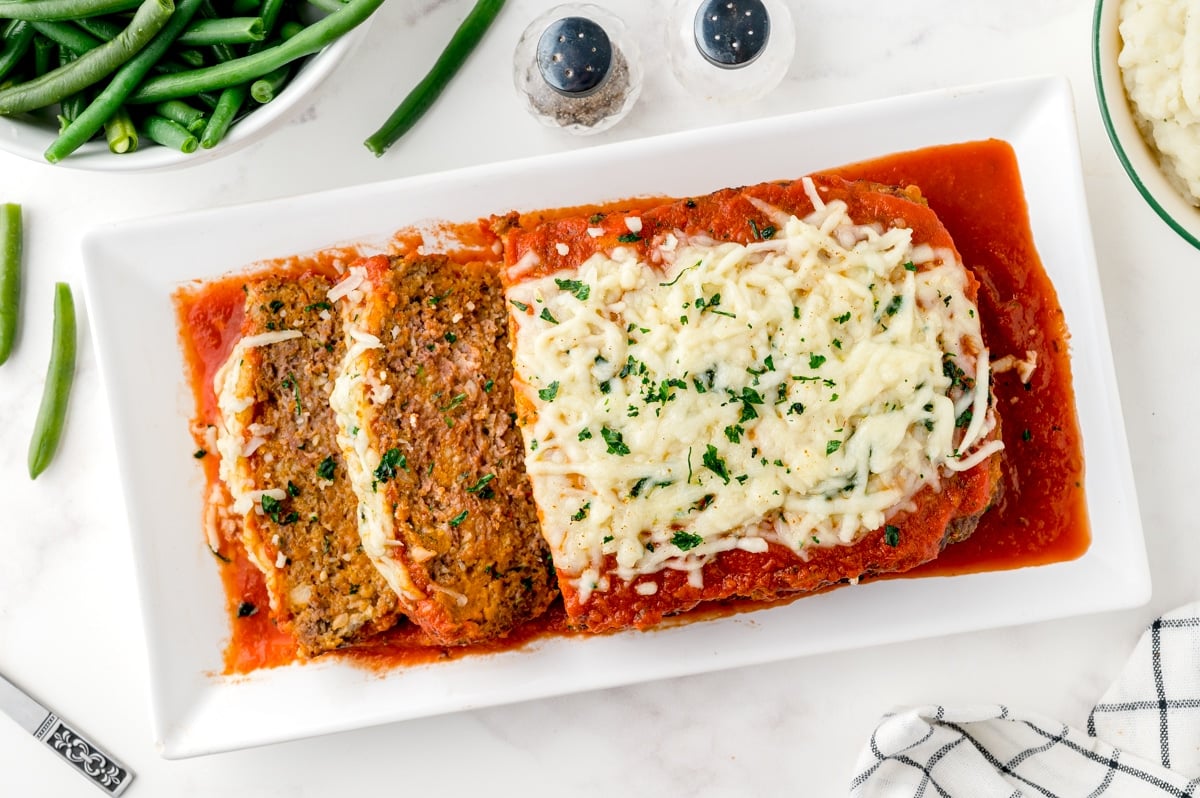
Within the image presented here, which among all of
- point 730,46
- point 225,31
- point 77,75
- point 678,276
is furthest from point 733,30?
point 77,75

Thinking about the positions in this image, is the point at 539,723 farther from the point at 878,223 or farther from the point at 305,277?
the point at 878,223

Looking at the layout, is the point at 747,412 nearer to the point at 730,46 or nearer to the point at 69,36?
the point at 730,46

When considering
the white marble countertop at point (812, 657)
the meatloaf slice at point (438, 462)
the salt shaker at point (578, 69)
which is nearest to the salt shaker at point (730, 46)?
the white marble countertop at point (812, 657)

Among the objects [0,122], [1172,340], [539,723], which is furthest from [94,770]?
[1172,340]

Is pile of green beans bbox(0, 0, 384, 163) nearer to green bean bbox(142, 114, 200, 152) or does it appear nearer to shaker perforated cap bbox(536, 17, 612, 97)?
green bean bbox(142, 114, 200, 152)

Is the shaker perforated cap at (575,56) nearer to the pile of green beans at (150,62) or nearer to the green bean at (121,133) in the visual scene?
the pile of green beans at (150,62)

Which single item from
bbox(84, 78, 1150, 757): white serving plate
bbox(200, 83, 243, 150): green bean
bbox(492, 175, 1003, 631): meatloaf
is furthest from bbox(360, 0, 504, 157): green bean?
bbox(492, 175, 1003, 631): meatloaf
